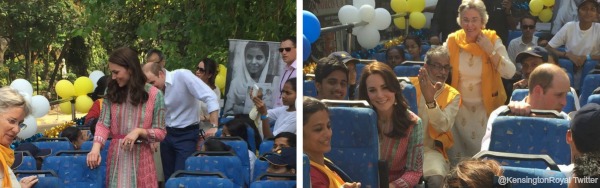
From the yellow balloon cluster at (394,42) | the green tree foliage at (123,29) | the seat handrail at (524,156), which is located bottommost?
the seat handrail at (524,156)

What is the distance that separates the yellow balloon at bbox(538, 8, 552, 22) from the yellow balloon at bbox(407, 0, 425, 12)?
1.05ft

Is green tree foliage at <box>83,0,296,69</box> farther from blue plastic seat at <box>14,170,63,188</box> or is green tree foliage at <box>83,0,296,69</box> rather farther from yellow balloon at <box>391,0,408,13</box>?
yellow balloon at <box>391,0,408,13</box>

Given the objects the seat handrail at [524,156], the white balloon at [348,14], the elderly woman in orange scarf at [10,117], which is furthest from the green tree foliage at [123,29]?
the seat handrail at [524,156]

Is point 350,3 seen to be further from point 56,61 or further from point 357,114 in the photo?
point 56,61

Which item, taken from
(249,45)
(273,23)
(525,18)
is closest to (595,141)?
(525,18)

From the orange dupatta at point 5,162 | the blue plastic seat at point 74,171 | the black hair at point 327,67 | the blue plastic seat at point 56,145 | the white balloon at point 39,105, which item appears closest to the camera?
the black hair at point 327,67

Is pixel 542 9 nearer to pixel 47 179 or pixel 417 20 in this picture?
pixel 417 20

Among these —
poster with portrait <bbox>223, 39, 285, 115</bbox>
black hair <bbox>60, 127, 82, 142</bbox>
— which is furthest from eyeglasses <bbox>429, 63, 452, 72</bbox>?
black hair <bbox>60, 127, 82, 142</bbox>

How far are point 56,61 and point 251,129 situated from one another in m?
6.13

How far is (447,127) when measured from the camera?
2877mm

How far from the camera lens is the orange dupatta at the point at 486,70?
2.79m

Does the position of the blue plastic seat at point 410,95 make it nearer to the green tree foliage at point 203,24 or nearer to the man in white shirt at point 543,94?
the man in white shirt at point 543,94

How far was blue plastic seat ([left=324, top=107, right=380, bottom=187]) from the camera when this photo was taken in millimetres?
2766

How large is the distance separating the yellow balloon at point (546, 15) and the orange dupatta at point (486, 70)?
5.0 inches
